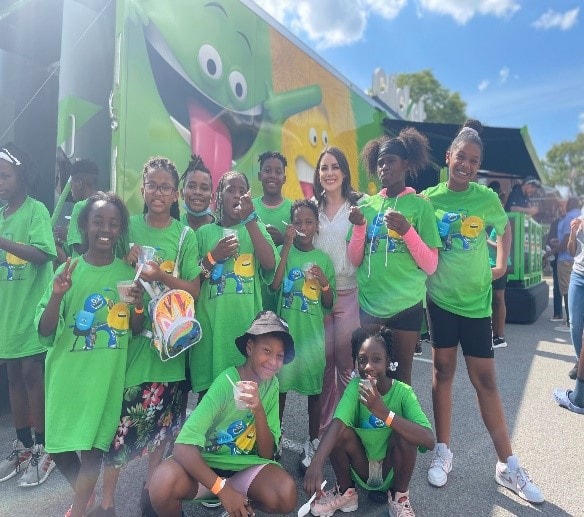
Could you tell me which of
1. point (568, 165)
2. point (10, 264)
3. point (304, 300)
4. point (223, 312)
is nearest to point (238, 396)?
point (223, 312)

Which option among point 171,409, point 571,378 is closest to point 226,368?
point 171,409

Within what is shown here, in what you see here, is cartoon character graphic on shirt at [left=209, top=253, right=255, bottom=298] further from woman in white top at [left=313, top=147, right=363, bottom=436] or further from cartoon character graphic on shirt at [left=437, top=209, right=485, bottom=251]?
cartoon character graphic on shirt at [left=437, top=209, right=485, bottom=251]

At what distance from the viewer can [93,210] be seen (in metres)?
2.09

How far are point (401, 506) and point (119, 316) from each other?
61.3 inches

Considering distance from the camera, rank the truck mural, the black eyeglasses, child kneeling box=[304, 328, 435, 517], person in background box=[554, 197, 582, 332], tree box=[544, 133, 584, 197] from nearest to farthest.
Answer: child kneeling box=[304, 328, 435, 517]
the black eyeglasses
the truck mural
person in background box=[554, 197, 582, 332]
tree box=[544, 133, 584, 197]

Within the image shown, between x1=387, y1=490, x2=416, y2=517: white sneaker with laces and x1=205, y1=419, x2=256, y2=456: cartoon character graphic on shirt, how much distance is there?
721 mm

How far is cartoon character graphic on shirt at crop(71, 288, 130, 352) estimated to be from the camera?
79.7 inches

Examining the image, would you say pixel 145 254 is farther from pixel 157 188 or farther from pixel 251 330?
pixel 251 330

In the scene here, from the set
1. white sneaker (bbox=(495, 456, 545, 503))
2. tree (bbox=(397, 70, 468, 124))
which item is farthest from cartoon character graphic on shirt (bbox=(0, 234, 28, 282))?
tree (bbox=(397, 70, 468, 124))

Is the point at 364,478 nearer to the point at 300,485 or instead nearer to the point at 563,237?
the point at 300,485

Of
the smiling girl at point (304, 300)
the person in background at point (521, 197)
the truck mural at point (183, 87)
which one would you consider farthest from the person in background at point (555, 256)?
the smiling girl at point (304, 300)

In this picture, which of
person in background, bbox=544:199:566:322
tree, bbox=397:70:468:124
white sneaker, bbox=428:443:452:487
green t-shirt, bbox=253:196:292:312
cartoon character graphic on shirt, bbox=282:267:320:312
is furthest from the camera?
tree, bbox=397:70:468:124

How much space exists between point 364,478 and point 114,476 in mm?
1167

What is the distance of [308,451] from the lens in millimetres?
2627
